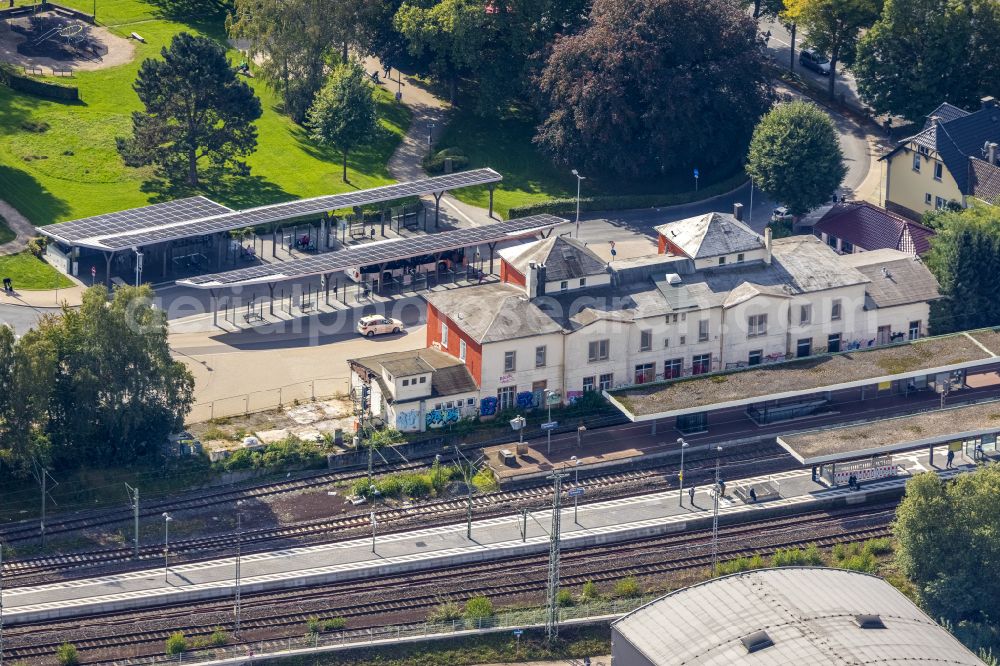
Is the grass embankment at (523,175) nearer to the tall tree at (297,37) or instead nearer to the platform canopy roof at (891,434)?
the tall tree at (297,37)

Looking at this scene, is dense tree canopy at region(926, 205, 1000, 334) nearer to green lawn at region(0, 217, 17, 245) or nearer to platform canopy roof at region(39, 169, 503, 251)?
platform canopy roof at region(39, 169, 503, 251)

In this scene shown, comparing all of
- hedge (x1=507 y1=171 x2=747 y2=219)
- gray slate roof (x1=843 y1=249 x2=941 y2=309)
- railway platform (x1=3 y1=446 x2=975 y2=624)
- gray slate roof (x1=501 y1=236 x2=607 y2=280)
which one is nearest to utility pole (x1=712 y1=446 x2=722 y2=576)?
railway platform (x1=3 y1=446 x2=975 y2=624)

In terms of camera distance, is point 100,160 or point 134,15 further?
point 134,15

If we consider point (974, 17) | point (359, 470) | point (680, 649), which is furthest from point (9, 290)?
point (974, 17)

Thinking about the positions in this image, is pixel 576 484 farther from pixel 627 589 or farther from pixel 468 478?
pixel 627 589

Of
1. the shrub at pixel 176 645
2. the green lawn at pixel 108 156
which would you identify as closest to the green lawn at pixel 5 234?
the green lawn at pixel 108 156

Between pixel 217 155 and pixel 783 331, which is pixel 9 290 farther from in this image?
pixel 783 331
